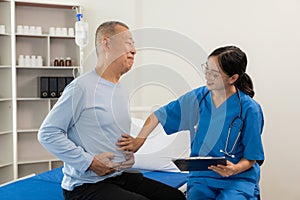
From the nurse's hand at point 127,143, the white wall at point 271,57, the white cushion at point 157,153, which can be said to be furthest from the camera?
the white wall at point 271,57

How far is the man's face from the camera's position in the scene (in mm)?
1690

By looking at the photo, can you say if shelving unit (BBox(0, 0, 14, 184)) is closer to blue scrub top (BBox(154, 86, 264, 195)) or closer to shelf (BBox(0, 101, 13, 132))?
shelf (BBox(0, 101, 13, 132))

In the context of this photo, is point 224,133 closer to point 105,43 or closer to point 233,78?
point 233,78

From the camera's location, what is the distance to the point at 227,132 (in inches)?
69.9

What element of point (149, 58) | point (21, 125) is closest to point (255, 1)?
point (149, 58)

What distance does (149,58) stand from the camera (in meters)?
3.31

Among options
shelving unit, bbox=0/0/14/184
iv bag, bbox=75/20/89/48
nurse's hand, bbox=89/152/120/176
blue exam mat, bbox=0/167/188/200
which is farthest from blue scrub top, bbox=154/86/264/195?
shelving unit, bbox=0/0/14/184

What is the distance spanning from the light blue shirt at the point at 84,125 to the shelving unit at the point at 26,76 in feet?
6.93

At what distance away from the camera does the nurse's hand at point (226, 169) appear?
1.68 metres

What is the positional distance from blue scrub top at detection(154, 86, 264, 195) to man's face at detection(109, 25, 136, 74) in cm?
36

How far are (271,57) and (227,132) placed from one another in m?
1.56

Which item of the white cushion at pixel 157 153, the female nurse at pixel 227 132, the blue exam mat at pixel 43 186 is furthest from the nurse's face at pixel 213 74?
the white cushion at pixel 157 153

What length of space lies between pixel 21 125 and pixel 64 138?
2.49 m

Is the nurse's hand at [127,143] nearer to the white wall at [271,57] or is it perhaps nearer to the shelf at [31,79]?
the white wall at [271,57]
